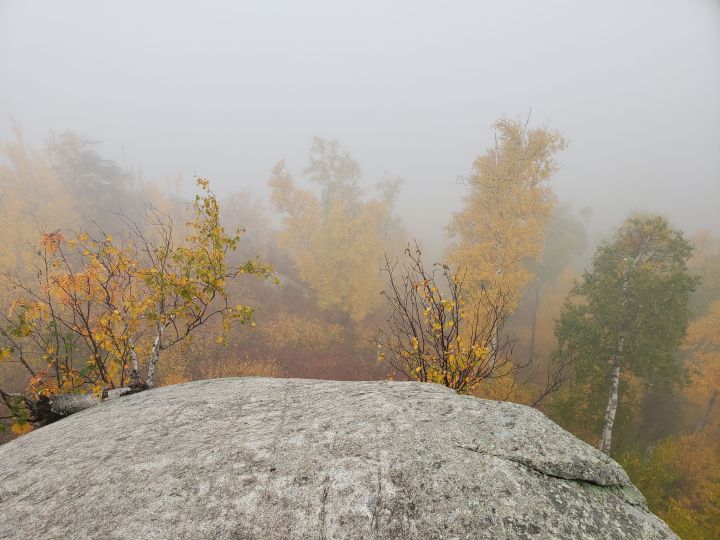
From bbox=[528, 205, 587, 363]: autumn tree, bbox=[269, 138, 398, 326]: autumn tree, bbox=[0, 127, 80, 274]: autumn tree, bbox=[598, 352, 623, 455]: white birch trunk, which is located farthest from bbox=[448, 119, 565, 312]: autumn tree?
bbox=[0, 127, 80, 274]: autumn tree

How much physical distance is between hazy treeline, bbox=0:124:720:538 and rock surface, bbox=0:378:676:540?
9.68 feet

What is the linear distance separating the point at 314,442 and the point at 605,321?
666 inches

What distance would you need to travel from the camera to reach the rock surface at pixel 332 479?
102 inches

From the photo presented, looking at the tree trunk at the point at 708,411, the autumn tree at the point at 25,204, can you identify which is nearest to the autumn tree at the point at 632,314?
the tree trunk at the point at 708,411

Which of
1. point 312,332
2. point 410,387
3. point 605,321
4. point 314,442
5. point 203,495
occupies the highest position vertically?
point 605,321

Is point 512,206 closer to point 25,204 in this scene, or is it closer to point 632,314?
point 632,314

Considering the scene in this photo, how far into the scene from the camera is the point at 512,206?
58.1 ft

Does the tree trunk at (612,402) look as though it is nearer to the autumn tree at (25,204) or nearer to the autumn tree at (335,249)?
the autumn tree at (335,249)

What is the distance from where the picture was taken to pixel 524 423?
369 cm

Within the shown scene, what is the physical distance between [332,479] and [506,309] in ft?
59.7

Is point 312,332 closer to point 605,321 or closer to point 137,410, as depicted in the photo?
point 605,321

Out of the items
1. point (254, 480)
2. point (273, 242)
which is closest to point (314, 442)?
point (254, 480)

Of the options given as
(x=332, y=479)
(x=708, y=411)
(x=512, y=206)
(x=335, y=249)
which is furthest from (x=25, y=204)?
(x=708, y=411)

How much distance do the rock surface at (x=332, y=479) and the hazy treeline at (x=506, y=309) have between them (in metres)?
2.95
